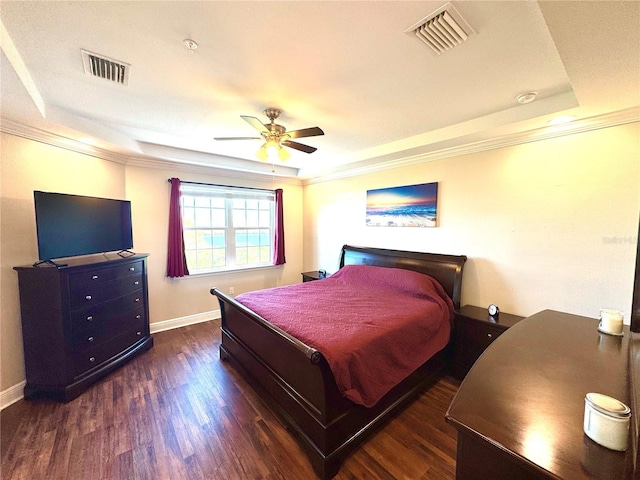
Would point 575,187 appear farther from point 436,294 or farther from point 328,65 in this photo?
point 328,65

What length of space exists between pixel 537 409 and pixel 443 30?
70.7 inches

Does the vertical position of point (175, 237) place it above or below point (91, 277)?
above

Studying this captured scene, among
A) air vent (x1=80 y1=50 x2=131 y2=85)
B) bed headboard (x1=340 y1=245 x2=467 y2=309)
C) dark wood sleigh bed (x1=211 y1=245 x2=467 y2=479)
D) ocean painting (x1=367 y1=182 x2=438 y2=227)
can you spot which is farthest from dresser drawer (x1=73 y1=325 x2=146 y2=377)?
ocean painting (x1=367 y1=182 x2=438 y2=227)

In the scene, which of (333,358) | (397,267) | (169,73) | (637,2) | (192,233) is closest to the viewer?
(637,2)

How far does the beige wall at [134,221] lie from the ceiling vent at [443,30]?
3.41m

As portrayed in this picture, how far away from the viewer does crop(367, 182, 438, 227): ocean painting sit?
129 inches

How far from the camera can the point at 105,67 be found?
1.73m

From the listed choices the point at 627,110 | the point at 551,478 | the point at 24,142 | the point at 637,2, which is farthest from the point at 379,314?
the point at 24,142

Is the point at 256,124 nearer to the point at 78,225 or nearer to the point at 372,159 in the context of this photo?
the point at 372,159

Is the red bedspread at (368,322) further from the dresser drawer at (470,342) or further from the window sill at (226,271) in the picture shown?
the window sill at (226,271)

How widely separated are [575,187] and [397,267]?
1911 mm

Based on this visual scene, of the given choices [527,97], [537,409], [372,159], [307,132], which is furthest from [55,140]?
[527,97]

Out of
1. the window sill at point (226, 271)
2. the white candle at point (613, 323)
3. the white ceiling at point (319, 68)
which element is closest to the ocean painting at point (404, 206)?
the white ceiling at point (319, 68)

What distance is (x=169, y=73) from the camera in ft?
5.86
